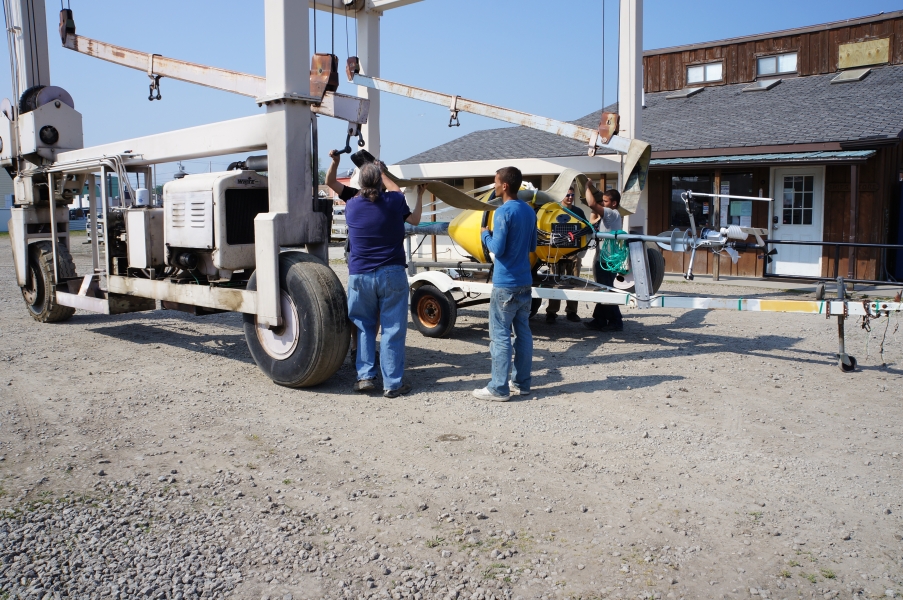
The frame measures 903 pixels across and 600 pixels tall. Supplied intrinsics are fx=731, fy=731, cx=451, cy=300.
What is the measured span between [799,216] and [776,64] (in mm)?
6738

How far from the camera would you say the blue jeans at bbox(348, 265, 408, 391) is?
6.26 meters

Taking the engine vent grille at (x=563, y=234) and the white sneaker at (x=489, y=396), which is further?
the engine vent grille at (x=563, y=234)

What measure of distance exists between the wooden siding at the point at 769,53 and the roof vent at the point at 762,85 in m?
0.53

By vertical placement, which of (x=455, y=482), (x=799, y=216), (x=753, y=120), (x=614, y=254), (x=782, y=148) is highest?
(x=753, y=120)

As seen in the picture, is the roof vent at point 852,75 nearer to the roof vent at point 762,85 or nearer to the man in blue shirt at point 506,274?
the roof vent at point 762,85

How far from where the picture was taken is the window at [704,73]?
2136 cm

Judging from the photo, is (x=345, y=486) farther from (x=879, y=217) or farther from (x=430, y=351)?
(x=879, y=217)

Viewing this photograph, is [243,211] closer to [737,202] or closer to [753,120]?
[737,202]

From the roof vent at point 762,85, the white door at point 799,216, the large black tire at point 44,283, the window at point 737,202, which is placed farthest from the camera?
the roof vent at point 762,85

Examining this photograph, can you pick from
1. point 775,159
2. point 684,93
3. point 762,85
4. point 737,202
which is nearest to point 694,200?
point 737,202

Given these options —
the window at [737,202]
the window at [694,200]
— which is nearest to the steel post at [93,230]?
the window at [694,200]

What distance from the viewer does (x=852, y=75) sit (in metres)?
18.5

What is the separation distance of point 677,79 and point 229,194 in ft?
60.5

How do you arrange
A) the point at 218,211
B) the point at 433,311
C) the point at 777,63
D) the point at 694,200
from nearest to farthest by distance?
the point at 218,211
the point at 433,311
the point at 694,200
the point at 777,63
